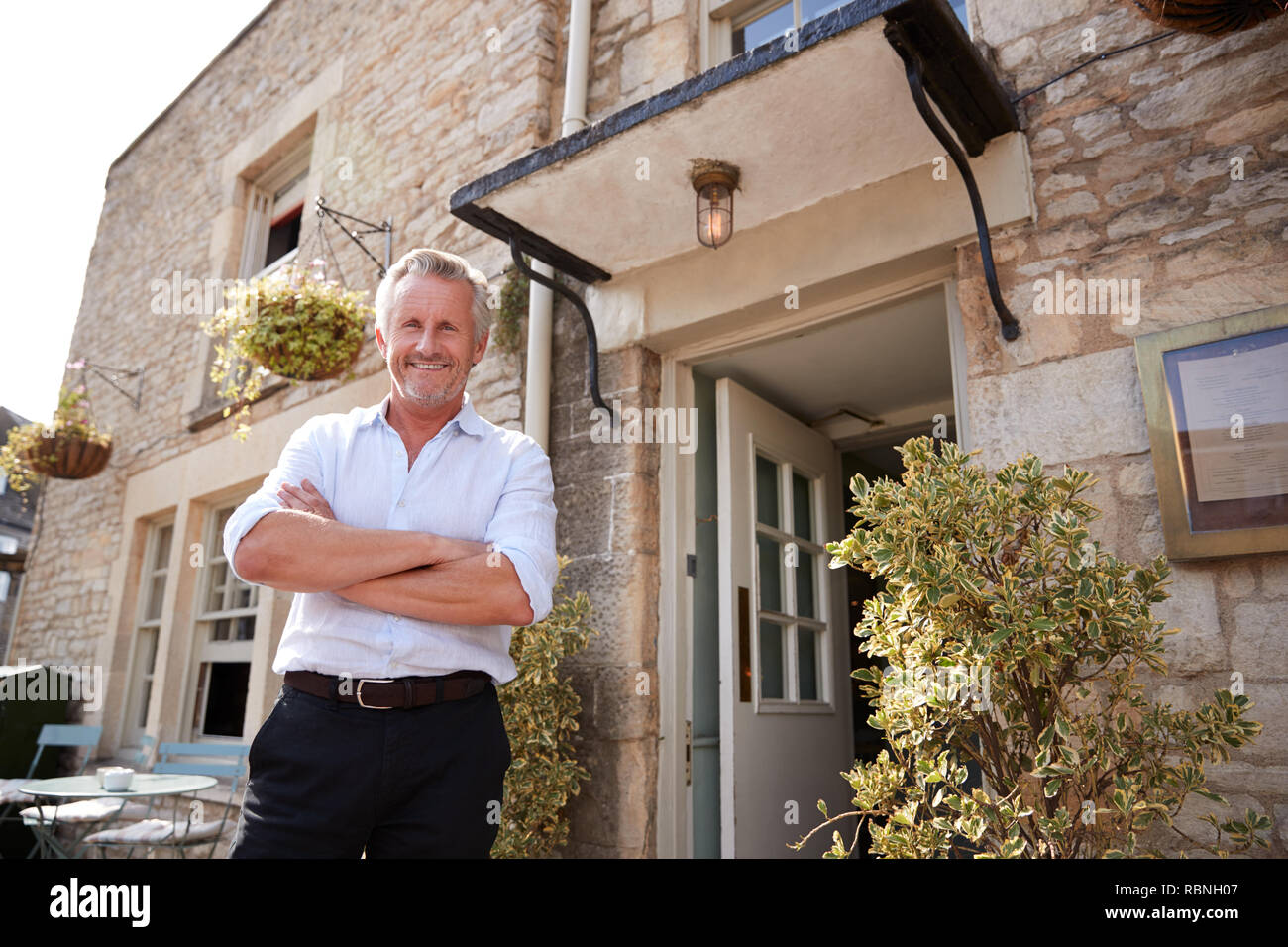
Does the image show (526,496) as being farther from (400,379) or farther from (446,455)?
(400,379)

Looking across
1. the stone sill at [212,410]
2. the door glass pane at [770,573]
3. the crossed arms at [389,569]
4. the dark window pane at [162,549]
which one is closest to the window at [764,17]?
the door glass pane at [770,573]

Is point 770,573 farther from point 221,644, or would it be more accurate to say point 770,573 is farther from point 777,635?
point 221,644

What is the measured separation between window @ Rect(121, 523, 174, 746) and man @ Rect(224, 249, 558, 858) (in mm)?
5357

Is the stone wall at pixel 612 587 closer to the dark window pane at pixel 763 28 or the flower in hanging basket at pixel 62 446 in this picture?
the dark window pane at pixel 763 28

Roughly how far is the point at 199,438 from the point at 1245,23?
6.13 meters

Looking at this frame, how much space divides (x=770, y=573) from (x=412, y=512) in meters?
2.24

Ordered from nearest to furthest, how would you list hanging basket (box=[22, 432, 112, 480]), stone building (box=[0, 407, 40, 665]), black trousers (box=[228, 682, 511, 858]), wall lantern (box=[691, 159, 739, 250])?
black trousers (box=[228, 682, 511, 858]), wall lantern (box=[691, 159, 739, 250]), hanging basket (box=[22, 432, 112, 480]), stone building (box=[0, 407, 40, 665])

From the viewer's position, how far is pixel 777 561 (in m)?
3.89

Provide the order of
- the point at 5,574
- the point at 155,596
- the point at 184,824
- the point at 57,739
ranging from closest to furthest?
the point at 184,824 → the point at 57,739 → the point at 155,596 → the point at 5,574

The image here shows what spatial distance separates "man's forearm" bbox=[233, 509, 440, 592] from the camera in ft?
5.42

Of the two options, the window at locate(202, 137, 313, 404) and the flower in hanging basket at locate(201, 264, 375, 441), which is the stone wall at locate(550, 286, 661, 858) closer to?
the flower in hanging basket at locate(201, 264, 375, 441)

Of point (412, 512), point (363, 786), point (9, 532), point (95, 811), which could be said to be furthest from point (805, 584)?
point (9, 532)

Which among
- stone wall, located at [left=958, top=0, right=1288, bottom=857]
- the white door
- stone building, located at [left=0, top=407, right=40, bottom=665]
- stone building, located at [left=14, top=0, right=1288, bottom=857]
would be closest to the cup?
stone building, located at [left=14, top=0, right=1288, bottom=857]
